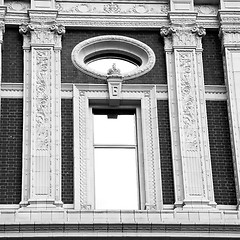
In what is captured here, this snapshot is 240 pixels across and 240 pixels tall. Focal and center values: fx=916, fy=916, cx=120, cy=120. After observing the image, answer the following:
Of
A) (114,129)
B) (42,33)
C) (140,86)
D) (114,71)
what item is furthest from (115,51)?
(114,129)

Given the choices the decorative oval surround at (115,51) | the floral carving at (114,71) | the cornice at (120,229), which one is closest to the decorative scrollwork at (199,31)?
the decorative oval surround at (115,51)

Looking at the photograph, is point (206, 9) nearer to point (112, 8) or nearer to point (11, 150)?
point (112, 8)

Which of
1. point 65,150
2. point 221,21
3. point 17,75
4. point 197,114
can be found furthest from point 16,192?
point 221,21

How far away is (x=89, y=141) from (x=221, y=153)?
3.38 m

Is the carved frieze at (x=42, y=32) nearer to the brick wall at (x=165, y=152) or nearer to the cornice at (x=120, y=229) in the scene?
the brick wall at (x=165, y=152)

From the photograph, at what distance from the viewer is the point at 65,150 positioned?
23.1 meters

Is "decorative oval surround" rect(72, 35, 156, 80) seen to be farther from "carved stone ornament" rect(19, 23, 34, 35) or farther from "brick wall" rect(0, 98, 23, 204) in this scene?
"brick wall" rect(0, 98, 23, 204)

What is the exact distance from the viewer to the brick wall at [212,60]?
24.5 meters

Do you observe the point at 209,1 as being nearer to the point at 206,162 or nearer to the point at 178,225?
the point at 206,162

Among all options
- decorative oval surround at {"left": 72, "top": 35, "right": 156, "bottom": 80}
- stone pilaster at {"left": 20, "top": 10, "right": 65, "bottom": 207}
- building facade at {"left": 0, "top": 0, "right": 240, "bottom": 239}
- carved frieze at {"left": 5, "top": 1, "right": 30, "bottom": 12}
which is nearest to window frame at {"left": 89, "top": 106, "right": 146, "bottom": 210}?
building facade at {"left": 0, "top": 0, "right": 240, "bottom": 239}

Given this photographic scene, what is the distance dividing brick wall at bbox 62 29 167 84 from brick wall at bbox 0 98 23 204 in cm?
161

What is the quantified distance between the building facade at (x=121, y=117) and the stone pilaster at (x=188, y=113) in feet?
0.10

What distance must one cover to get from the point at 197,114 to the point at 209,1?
12.2 ft

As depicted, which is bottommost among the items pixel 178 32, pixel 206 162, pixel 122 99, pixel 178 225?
pixel 178 225
